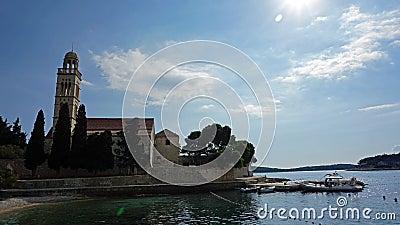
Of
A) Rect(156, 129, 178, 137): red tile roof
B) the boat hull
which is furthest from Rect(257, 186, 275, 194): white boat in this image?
Rect(156, 129, 178, 137): red tile roof

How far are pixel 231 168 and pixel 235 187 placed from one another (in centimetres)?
445

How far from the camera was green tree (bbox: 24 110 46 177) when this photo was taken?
1341 inches

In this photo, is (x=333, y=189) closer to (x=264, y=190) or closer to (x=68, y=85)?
(x=264, y=190)

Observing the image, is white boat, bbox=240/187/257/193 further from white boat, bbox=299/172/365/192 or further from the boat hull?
white boat, bbox=299/172/365/192

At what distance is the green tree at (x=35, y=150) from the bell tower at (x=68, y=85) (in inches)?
304

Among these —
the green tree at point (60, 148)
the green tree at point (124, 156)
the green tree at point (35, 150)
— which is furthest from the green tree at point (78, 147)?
the green tree at point (124, 156)

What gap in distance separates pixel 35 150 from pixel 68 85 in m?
11.7

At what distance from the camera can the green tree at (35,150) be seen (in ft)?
112

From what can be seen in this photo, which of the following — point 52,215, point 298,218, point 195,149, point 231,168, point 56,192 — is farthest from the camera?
point 195,149

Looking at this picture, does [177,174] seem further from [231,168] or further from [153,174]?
[231,168]

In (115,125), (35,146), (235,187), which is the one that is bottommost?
(235,187)

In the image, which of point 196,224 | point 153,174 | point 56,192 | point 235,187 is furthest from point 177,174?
point 196,224

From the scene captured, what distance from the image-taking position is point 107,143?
36.7 metres

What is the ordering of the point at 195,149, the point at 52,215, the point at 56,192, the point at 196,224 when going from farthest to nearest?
the point at 195,149
the point at 56,192
the point at 52,215
the point at 196,224
